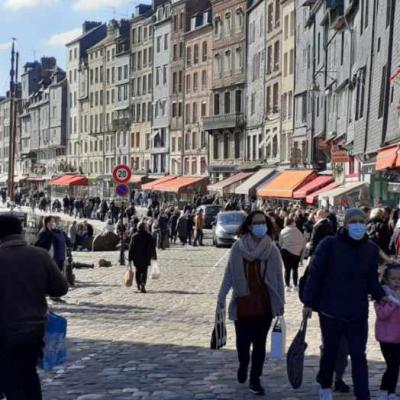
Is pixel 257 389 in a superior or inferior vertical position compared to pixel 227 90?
inferior

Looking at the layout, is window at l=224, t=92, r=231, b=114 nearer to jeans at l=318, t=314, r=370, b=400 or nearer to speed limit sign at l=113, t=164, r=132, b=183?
speed limit sign at l=113, t=164, r=132, b=183

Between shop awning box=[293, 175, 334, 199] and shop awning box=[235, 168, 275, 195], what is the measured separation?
10510 mm

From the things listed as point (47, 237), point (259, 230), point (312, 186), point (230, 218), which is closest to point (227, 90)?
point (312, 186)

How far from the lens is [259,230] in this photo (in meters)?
8.99

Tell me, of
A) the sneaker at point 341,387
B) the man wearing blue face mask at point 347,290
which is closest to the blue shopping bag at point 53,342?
the man wearing blue face mask at point 347,290

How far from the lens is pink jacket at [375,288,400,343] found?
815 centimetres

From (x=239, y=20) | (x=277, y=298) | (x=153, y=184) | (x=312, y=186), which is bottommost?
(x=277, y=298)

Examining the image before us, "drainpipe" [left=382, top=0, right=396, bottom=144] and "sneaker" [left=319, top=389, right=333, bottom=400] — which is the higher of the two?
"drainpipe" [left=382, top=0, right=396, bottom=144]

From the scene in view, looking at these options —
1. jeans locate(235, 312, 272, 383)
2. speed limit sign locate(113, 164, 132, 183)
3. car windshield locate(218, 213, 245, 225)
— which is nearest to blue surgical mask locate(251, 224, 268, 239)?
jeans locate(235, 312, 272, 383)

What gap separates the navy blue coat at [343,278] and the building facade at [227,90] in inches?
2275

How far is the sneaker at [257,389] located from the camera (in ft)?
28.7

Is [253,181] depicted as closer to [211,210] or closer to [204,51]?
[211,210]

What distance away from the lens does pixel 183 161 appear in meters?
77.9

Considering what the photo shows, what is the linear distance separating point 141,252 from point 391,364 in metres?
12.1
